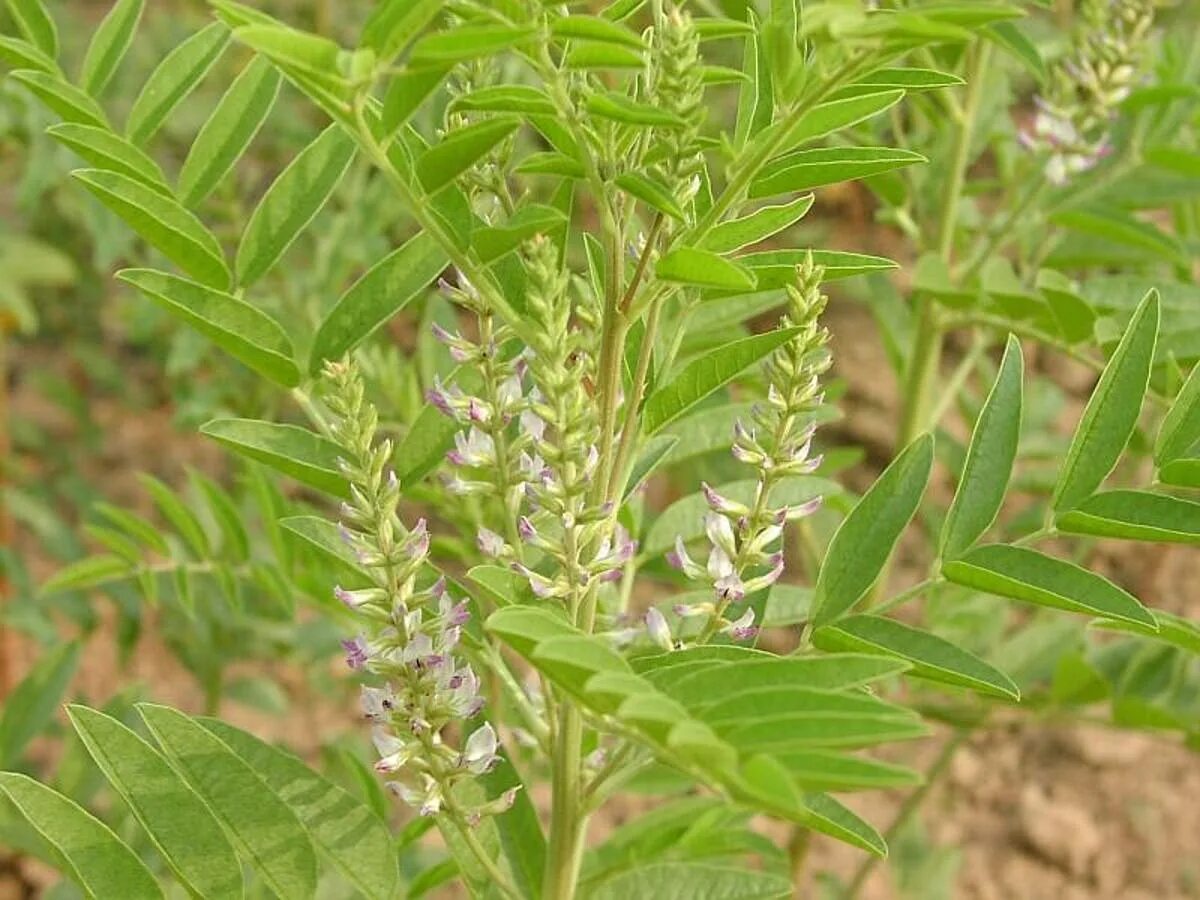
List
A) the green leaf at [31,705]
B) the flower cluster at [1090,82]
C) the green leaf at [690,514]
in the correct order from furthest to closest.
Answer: the green leaf at [31,705] → the flower cluster at [1090,82] → the green leaf at [690,514]

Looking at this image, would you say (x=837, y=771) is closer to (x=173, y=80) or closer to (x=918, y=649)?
(x=918, y=649)

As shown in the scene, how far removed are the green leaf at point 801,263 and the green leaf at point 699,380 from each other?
5 cm

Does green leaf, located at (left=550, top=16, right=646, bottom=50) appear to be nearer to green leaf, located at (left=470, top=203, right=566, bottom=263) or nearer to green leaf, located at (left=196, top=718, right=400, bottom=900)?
green leaf, located at (left=470, top=203, right=566, bottom=263)

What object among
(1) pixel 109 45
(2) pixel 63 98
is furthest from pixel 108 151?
(1) pixel 109 45

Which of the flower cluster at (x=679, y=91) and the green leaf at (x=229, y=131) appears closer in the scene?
the flower cluster at (x=679, y=91)

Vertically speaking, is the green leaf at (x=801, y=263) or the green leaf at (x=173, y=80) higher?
the green leaf at (x=173, y=80)

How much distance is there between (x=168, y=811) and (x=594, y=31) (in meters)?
0.50

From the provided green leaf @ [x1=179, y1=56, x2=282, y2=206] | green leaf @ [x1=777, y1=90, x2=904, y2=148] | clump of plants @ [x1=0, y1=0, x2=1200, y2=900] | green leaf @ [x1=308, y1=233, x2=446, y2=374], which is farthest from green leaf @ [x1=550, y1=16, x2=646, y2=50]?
green leaf @ [x1=179, y1=56, x2=282, y2=206]

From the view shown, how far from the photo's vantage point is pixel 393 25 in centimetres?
71

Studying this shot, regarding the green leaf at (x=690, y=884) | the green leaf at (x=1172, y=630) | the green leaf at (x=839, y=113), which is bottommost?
the green leaf at (x=690, y=884)

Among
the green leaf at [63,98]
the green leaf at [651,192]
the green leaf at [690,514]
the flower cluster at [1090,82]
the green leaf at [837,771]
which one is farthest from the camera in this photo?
the flower cluster at [1090,82]

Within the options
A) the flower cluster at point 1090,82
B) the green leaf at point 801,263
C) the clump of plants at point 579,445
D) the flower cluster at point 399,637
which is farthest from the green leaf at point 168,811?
the flower cluster at point 1090,82

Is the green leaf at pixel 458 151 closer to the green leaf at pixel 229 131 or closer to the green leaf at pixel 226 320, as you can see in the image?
the green leaf at pixel 226 320

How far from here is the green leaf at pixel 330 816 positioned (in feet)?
3.09
